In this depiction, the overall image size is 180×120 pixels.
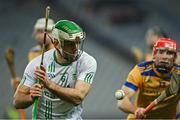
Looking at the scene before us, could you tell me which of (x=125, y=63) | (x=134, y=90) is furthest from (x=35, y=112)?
(x=125, y=63)

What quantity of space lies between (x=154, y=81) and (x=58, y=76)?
1532mm

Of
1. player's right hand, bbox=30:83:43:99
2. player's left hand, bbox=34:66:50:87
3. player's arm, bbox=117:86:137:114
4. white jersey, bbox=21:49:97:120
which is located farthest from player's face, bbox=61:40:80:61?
player's arm, bbox=117:86:137:114

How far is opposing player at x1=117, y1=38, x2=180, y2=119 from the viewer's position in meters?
7.00

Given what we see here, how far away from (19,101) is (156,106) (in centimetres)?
189

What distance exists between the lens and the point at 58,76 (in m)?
6.03

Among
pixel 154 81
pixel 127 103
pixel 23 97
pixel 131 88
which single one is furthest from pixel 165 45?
pixel 23 97

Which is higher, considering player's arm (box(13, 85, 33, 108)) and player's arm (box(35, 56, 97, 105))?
player's arm (box(35, 56, 97, 105))

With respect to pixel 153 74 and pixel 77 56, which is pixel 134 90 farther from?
pixel 77 56

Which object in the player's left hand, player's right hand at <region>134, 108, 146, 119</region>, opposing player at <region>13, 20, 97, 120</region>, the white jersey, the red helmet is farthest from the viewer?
the red helmet

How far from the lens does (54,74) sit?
19.7ft

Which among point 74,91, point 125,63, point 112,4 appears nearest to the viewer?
point 74,91

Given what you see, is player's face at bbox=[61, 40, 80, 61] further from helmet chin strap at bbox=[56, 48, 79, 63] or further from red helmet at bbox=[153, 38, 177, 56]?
red helmet at bbox=[153, 38, 177, 56]

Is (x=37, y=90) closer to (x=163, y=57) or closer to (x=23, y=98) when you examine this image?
(x=23, y=98)

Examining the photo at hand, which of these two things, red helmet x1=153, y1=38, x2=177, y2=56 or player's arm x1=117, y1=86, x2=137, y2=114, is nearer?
red helmet x1=153, y1=38, x2=177, y2=56
